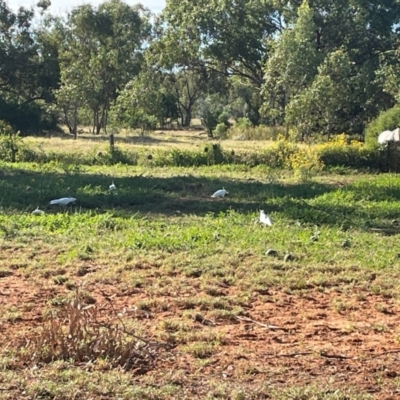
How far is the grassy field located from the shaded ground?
14mm

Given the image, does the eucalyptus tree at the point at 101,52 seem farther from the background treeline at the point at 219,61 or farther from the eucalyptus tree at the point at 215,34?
the eucalyptus tree at the point at 215,34

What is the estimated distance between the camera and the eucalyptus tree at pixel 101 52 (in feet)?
98.0

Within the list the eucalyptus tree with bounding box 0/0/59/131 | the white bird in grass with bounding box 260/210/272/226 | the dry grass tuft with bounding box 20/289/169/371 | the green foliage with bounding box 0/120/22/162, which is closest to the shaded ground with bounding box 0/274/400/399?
the dry grass tuft with bounding box 20/289/169/371

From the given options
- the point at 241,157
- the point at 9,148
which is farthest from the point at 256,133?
the point at 9,148

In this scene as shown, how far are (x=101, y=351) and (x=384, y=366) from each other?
158cm

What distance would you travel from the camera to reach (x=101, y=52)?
32.8 meters

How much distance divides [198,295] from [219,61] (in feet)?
88.0

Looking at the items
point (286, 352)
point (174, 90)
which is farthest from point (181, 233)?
point (174, 90)

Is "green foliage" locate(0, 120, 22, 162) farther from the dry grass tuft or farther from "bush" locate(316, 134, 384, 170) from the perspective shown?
the dry grass tuft

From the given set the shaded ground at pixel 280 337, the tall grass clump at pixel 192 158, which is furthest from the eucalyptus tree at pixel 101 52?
the shaded ground at pixel 280 337

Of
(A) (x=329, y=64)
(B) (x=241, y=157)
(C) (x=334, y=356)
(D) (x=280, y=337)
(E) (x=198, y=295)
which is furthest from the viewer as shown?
(A) (x=329, y=64)

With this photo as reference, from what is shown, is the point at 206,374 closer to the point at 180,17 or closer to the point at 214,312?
the point at 214,312

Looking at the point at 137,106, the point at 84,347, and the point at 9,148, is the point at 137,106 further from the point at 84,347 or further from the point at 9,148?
the point at 84,347

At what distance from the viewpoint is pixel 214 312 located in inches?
186
